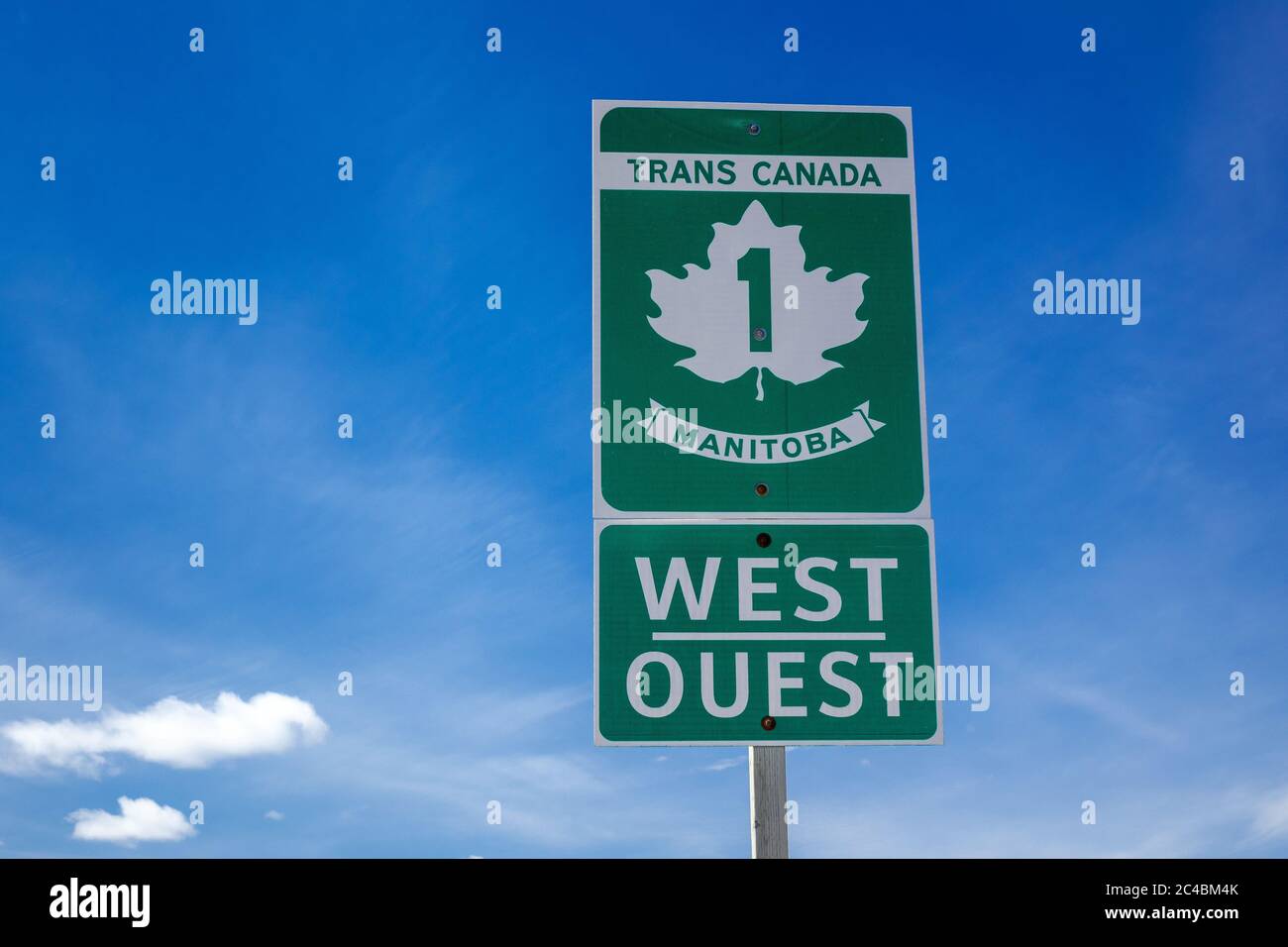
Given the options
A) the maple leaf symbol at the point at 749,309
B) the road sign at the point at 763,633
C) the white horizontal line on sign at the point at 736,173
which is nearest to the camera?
the road sign at the point at 763,633

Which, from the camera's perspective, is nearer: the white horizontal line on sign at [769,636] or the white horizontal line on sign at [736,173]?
the white horizontal line on sign at [769,636]

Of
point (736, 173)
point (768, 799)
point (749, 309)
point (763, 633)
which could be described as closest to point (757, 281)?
point (749, 309)

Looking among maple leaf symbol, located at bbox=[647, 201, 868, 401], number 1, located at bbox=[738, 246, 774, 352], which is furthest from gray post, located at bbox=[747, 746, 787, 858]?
number 1, located at bbox=[738, 246, 774, 352]

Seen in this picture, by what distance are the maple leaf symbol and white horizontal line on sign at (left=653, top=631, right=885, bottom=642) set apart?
3.89ft

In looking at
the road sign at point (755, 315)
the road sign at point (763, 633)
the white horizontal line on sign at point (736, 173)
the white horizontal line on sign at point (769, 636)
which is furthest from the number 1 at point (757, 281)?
the white horizontal line on sign at point (769, 636)

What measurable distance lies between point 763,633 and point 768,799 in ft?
2.48

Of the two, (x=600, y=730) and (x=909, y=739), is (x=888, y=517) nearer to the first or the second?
(x=909, y=739)

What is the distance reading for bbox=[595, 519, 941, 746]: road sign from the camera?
225 inches

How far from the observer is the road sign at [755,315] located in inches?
233

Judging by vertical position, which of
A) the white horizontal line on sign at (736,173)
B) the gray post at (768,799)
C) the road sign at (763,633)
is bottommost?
the gray post at (768,799)

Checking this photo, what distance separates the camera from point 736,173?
6.20m

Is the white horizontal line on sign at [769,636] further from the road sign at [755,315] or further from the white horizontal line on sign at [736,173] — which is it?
the white horizontal line on sign at [736,173]

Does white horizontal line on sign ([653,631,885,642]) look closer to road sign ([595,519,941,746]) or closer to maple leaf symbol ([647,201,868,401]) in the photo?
road sign ([595,519,941,746])
